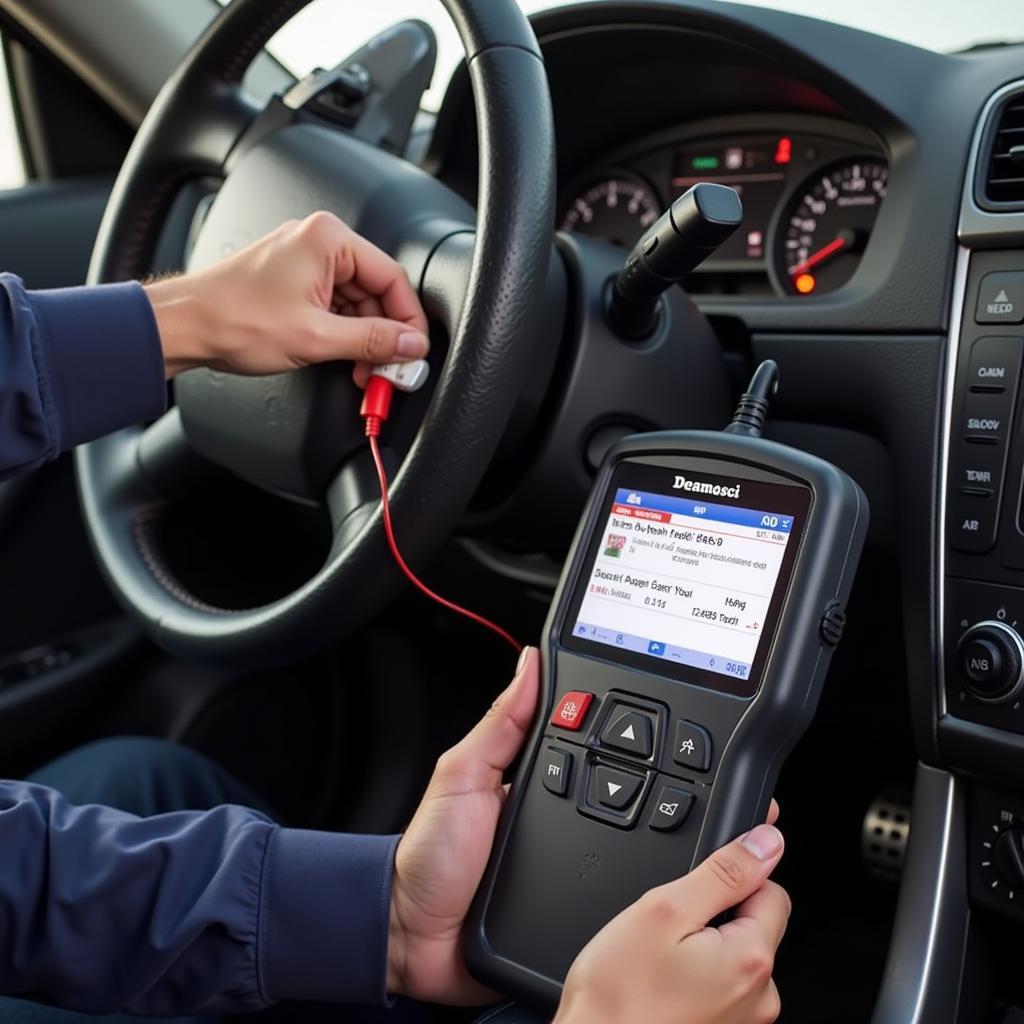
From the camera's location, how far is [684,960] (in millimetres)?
598

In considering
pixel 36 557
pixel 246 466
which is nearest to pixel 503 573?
pixel 246 466

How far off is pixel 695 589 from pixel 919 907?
0.32 m

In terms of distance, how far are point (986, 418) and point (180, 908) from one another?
0.61m

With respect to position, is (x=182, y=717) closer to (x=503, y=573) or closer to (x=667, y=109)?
(x=503, y=573)

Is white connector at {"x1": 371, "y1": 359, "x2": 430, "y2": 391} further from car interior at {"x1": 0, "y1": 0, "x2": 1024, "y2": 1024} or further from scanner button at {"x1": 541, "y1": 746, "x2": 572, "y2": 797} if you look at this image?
scanner button at {"x1": 541, "y1": 746, "x2": 572, "y2": 797}

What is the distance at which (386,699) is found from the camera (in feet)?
4.98

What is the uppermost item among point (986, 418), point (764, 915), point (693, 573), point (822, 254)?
point (822, 254)

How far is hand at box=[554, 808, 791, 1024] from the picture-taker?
60cm

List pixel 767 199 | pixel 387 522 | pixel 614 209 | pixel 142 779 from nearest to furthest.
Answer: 1. pixel 387 522
2. pixel 142 779
3. pixel 767 199
4. pixel 614 209

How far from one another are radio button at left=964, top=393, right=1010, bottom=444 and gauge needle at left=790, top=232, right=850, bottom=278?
253 mm

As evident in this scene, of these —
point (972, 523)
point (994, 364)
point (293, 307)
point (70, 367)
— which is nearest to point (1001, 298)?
point (994, 364)

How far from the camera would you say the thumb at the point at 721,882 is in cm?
61

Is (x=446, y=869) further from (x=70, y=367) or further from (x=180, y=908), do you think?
(x=70, y=367)

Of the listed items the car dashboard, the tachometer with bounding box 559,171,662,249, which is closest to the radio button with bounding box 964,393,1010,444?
the car dashboard
